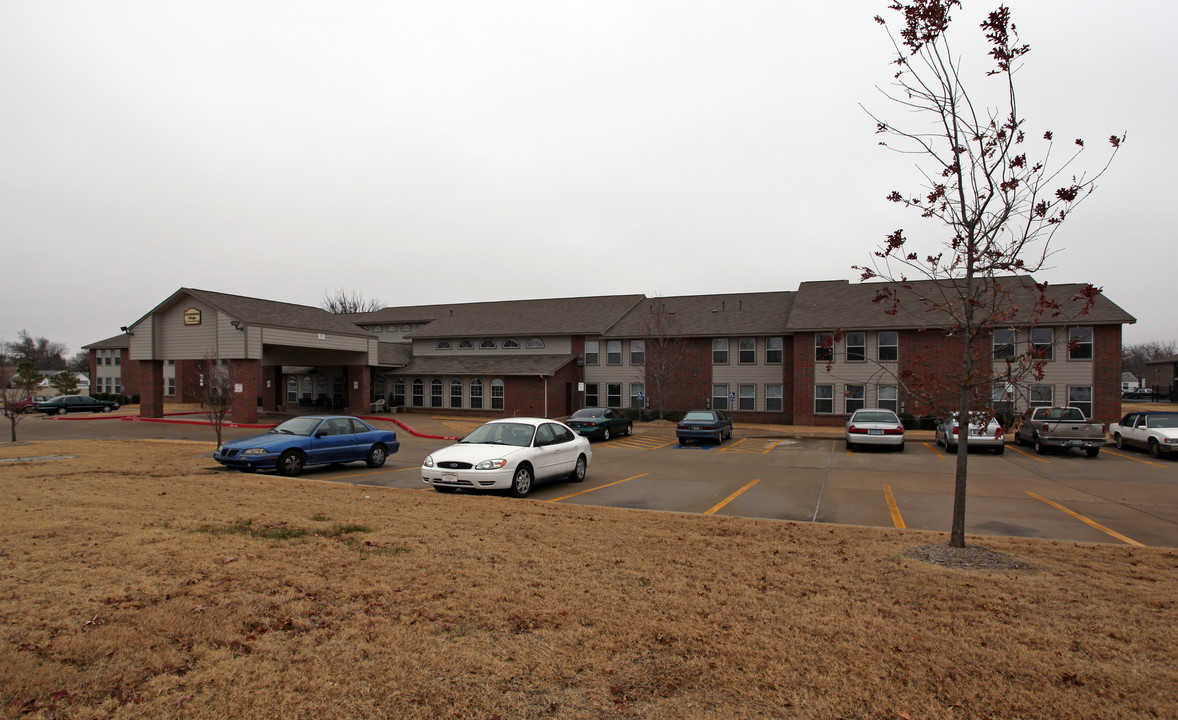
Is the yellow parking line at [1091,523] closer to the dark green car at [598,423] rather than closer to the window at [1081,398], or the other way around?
the dark green car at [598,423]

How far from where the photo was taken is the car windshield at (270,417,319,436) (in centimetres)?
1541

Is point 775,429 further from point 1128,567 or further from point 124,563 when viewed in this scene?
point 124,563

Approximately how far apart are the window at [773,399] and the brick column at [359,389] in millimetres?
22885

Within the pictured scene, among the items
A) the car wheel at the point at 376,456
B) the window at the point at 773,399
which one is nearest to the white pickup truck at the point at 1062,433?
the window at the point at 773,399

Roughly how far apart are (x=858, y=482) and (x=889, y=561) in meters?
8.44

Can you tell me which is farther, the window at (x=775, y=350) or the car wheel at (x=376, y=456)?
the window at (x=775, y=350)

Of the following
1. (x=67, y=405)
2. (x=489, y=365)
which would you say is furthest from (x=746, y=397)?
(x=67, y=405)

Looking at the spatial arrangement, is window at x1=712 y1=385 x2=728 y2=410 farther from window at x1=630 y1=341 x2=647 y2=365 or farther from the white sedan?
the white sedan

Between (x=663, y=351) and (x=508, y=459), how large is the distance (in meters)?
26.1

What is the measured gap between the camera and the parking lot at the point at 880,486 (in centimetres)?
1030

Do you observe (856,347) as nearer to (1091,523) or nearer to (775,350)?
(775,350)

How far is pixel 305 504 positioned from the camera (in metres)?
9.65

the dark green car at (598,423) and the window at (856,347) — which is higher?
the window at (856,347)

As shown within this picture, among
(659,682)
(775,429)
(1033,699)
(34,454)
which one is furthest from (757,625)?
(775,429)
